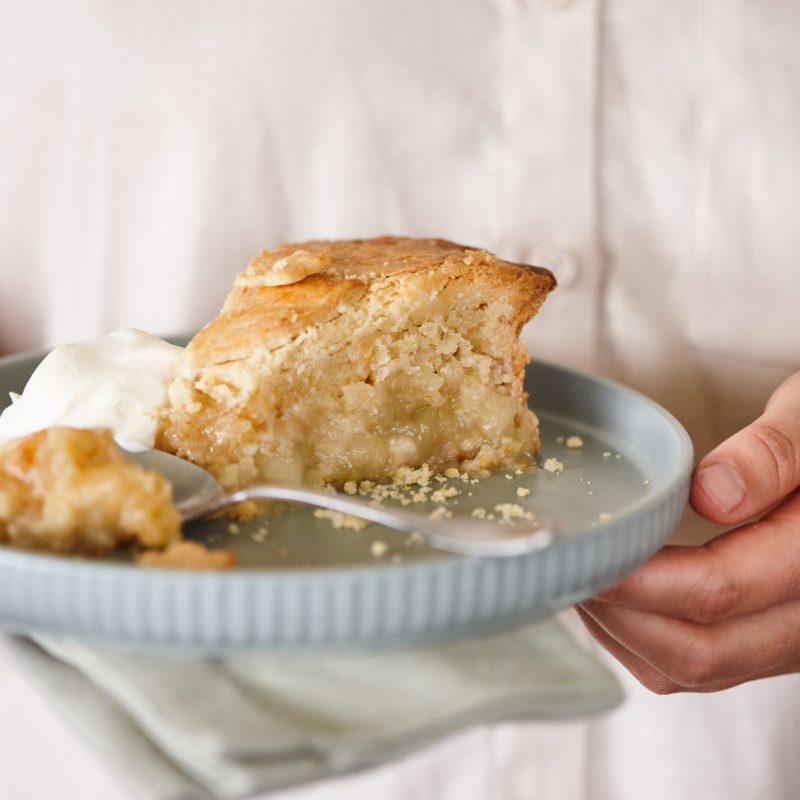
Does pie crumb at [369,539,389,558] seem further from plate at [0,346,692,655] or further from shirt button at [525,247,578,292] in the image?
shirt button at [525,247,578,292]

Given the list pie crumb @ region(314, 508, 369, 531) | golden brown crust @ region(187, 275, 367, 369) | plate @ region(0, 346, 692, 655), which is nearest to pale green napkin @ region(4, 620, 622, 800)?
plate @ region(0, 346, 692, 655)

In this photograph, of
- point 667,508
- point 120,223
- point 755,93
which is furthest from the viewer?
point 120,223

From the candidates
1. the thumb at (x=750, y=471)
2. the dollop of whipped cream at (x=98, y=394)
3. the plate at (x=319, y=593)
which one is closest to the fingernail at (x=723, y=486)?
the thumb at (x=750, y=471)

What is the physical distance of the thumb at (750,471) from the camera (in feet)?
4.29

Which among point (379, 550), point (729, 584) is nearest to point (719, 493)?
point (729, 584)

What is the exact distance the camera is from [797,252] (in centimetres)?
188

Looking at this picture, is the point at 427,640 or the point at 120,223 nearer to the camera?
the point at 427,640

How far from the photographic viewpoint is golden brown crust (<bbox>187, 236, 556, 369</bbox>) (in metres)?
1.42

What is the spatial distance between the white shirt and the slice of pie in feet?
0.92

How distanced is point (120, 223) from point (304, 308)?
682 millimetres

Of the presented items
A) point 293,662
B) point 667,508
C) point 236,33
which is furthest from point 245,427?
point 236,33

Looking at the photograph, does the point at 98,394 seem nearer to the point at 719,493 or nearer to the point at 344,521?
the point at 344,521

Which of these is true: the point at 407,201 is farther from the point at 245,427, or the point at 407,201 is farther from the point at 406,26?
the point at 245,427

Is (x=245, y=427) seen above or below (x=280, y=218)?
below
